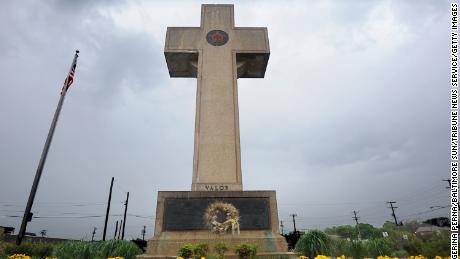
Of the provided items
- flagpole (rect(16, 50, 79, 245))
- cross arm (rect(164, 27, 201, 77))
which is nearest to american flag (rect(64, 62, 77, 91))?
flagpole (rect(16, 50, 79, 245))

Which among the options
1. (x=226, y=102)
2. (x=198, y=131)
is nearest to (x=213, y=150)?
(x=198, y=131)

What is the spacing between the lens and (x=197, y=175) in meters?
12.9

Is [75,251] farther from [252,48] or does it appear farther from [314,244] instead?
[252,48]

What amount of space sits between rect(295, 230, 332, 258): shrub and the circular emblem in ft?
37.4

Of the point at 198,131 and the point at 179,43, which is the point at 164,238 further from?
the point at 179,43

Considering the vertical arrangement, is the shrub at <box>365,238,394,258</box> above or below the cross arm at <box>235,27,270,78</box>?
below

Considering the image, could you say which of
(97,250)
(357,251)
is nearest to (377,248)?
(357,251)

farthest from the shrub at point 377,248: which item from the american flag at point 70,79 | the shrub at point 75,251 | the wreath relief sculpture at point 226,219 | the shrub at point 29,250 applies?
the american flag at point 70,79

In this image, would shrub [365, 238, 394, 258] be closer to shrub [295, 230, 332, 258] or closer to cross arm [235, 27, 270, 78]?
shrub [295, 230, 332, 258]

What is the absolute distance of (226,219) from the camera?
35.7 ft

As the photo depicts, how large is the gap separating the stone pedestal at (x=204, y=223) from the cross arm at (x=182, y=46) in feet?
28.6

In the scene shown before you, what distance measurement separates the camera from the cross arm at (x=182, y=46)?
1647 cm

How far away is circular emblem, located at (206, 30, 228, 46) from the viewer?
16719 millimetres

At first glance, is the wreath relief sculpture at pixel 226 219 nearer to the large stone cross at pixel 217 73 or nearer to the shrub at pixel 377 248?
the large stone cross at pixel 217 73
